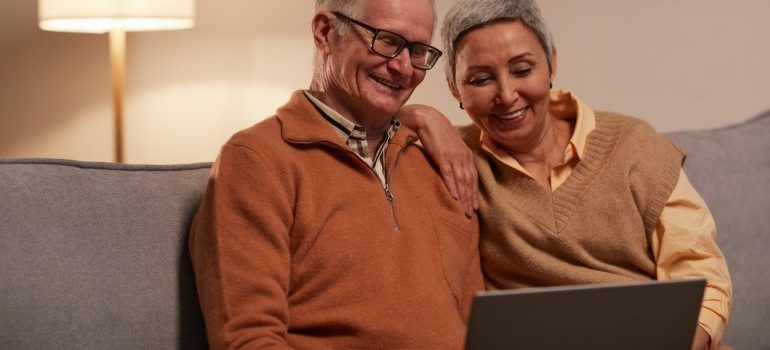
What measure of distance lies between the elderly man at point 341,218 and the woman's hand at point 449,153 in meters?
0.03

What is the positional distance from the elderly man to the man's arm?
0.36 metres

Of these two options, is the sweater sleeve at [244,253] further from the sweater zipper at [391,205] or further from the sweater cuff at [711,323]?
the sweater cuff at [711,323]

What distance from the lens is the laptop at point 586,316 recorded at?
1266mm

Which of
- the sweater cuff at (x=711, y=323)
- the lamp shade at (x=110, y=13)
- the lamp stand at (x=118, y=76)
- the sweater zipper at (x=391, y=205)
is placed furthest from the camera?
the lamp stand at (x=118, y=76)

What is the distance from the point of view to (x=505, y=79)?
1.91m

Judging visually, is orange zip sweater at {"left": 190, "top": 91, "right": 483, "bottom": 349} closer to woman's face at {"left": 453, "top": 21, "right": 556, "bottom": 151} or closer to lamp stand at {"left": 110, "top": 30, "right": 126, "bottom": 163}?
woman's face at {"left": 453, "top": 21, "right": 556, "bottom": 151}

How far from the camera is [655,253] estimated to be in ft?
6.36

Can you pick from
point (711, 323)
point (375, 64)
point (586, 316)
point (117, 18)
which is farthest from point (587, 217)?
point (117, 18)

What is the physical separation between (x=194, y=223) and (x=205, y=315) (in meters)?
0.20

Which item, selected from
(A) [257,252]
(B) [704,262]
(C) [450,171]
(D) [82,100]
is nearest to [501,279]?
(C) [450,171]

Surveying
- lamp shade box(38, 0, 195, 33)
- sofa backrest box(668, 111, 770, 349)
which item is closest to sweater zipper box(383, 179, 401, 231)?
sofa backrest box(668, 111, 770, 349)

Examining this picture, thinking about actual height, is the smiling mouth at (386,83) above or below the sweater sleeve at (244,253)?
above

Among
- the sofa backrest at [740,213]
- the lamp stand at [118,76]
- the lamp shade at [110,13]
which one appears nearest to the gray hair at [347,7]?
the sofa backrest at [740,213]

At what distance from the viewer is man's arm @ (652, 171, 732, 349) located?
1.87m
